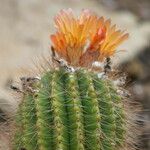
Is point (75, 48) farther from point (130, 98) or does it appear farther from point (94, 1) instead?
point (94, 1)

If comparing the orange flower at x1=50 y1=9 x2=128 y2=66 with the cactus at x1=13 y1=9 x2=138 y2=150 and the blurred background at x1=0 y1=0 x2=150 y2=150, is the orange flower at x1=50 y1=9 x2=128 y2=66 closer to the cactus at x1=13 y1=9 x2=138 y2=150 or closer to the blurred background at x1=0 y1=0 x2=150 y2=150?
the cactus at x1=13 y1=9 x2=138 y2=150

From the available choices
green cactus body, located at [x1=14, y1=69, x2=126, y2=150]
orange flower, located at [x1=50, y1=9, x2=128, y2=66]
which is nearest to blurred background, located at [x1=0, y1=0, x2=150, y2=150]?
orange flower, located at [x1=50, y1=9, x2=128, y2=66]

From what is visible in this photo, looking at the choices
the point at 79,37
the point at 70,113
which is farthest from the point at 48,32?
the point at 70,113

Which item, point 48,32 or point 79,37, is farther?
point 48,32

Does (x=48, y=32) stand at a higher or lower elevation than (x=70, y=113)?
higher

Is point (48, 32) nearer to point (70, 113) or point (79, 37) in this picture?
point (79, 37)

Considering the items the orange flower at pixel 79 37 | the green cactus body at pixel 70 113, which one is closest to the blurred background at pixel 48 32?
the orange flower at pixel 79 37
